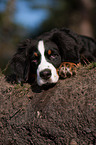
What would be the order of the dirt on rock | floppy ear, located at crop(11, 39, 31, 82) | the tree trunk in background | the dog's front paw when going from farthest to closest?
the tree trunk in background, floppy ear, located at crop(11, 39, 31, 82), the dog's front paw, the dirt on rock

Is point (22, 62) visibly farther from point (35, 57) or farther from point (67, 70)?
point (67, 70)

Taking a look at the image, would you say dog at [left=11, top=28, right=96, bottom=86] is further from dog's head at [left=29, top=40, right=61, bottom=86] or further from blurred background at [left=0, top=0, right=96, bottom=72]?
blurred background at [left=0, top=0, right=96, bottom=72]

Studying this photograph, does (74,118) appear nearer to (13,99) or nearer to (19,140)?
(19,140)

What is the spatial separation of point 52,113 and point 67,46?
1602 millimetres

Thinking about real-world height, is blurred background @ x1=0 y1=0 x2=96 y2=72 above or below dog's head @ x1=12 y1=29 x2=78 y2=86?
above

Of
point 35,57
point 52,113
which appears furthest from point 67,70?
point 52,113

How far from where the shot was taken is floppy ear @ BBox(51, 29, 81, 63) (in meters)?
4.14

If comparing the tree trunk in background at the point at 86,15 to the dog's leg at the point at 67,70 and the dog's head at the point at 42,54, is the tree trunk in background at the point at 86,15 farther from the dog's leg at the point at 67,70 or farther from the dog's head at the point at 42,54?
the dog's leg at the point at 67,70

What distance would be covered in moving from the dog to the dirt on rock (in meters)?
0.31

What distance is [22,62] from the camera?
4.22 meters

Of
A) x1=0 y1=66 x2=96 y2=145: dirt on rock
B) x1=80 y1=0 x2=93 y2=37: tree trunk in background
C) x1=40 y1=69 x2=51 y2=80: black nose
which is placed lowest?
x1=0 y1=66 x2=96 y2=145: dirt on rock

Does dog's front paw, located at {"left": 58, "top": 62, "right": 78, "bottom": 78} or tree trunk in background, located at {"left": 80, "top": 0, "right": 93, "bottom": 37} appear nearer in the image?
dog's front paw, located at {"left": 58, "top": 62, "right": 78, "bottom": 78}

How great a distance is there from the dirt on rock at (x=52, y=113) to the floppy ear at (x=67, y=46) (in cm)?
61

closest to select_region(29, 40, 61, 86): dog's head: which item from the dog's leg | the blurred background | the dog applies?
the dog
